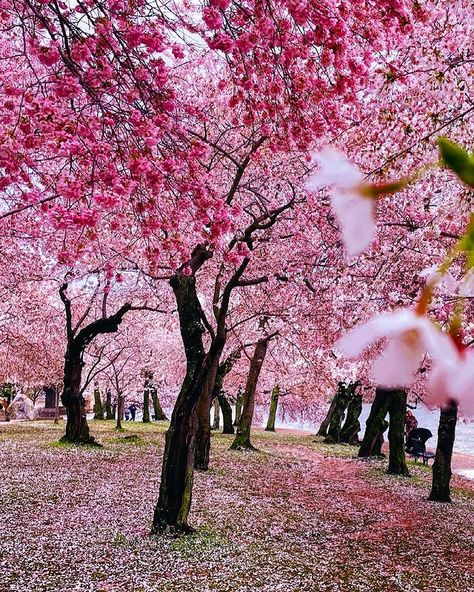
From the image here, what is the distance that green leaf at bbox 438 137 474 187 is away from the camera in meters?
0.47

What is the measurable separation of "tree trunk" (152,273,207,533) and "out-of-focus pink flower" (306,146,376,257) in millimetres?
9982

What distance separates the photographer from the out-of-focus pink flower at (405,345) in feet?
1.57

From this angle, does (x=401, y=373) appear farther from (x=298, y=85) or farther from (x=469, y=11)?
(x=298, y=85)

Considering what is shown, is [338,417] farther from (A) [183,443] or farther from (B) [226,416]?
(A) [183,443]

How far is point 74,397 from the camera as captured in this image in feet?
73.0

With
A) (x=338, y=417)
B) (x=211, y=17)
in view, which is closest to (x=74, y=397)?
(x=211, y=17)

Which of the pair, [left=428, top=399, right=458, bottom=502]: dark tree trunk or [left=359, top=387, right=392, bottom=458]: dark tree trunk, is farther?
[left=359, top=387, right=392, bottom=458]: dark tree trunk

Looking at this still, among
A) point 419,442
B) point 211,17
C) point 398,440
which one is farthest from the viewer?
point 419,442

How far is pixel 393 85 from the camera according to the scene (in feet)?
26.1

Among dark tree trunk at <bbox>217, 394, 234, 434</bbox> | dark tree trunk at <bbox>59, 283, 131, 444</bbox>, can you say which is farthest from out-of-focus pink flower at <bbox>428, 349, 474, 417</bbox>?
dark tree trunk at <bbox>217, 394, 234, 434</bbox>

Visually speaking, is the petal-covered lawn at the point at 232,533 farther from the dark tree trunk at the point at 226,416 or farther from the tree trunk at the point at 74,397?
the dark tree trunk at the point at 226,416

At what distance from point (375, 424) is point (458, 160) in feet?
81.9

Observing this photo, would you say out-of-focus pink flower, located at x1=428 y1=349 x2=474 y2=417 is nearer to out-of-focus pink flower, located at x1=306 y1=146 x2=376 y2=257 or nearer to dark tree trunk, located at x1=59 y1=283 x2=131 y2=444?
out-of-focus pink flower, located at x1=306 y1=146 x2=376 y2=257

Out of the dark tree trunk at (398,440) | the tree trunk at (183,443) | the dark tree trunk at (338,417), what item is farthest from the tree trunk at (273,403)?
the tree trunk at (183,443)
